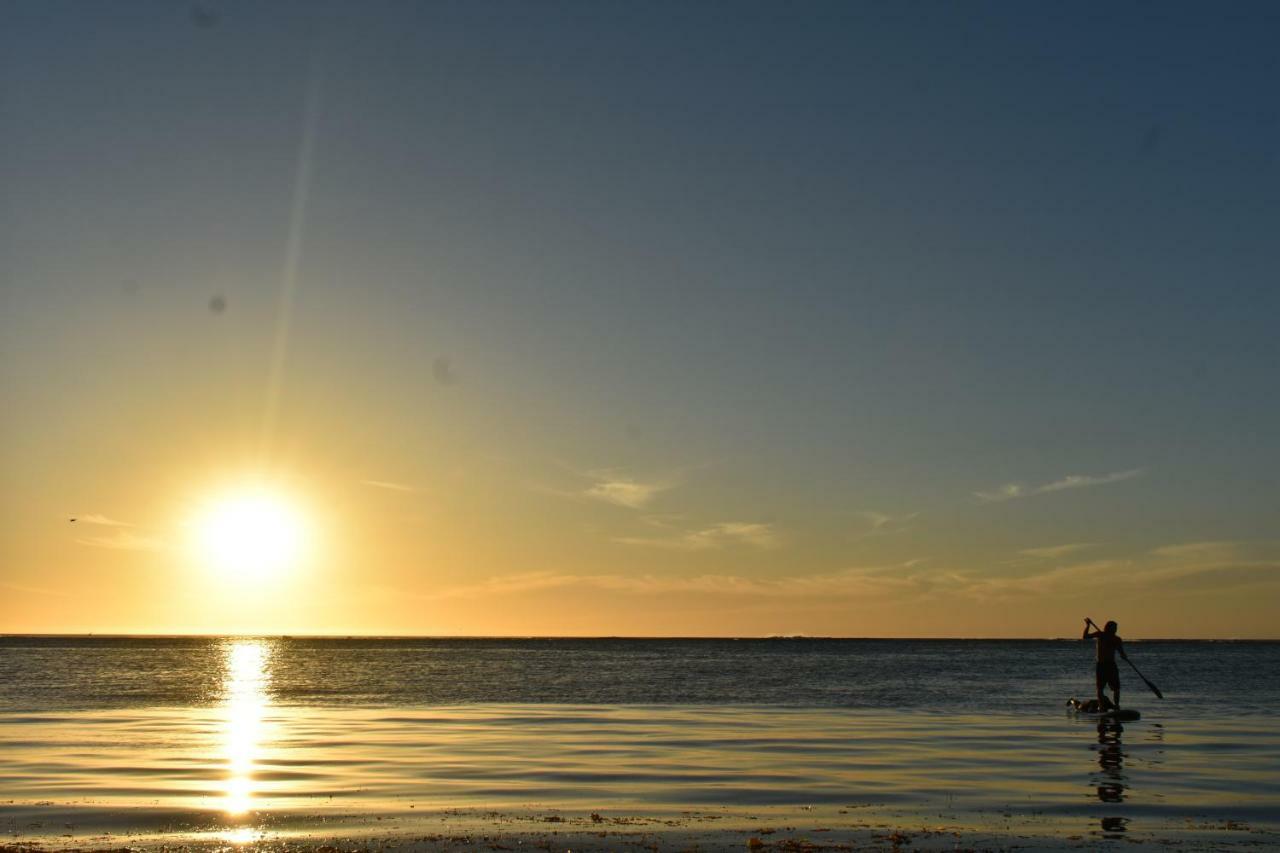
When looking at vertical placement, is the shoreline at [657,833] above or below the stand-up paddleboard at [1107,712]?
above

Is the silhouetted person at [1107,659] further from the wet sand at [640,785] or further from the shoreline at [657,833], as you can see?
the shoreline at [657,833]

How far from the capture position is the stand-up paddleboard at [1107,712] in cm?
3691

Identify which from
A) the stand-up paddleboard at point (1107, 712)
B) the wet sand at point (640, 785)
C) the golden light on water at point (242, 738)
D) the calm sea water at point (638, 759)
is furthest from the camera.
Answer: the stand-up paddleboard at point (1107, 712)

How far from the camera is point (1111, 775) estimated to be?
928 inches

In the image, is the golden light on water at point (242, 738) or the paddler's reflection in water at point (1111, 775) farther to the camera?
the golden light on water at point (242, 738)

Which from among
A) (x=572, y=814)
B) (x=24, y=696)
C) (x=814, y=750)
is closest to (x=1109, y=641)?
(x=814, y=750)

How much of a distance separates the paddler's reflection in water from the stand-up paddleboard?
2.49 m

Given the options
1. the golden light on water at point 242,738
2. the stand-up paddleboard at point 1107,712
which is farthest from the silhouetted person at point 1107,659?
the golden light on water at point 242,738

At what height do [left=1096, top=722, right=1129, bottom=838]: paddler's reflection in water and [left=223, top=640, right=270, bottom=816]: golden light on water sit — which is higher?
[left=1096, top=722, right=1129, bottom=838]: paddler's reflection in water

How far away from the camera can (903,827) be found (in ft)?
57.4

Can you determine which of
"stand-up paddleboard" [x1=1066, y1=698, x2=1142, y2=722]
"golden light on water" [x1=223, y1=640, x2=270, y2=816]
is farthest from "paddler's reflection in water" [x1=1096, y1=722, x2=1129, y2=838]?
"golden light on water" [x1=223, y1=640, x2=270, y2=816]

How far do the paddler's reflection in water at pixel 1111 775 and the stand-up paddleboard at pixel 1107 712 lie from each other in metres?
2.49

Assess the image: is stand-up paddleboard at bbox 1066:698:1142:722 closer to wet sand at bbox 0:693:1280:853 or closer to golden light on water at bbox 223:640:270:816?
wet sand at bbox 0:693:1280:853

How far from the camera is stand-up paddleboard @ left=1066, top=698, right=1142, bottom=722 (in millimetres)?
36906
